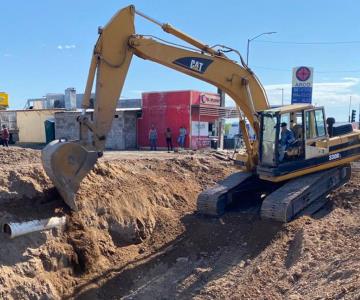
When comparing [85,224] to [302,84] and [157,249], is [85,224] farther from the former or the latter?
[302,84]

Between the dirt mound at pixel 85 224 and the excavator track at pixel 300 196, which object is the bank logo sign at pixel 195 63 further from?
the dirt mound at pixel 85 224

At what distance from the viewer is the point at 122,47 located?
9.27 metres

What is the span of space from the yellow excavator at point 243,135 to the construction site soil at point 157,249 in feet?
1.71

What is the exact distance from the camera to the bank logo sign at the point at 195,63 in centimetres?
1002

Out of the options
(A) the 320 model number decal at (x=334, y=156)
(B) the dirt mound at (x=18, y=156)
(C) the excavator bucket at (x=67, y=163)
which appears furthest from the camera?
(B) the dirt mound at (x=18, y=156)

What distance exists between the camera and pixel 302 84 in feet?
58.7

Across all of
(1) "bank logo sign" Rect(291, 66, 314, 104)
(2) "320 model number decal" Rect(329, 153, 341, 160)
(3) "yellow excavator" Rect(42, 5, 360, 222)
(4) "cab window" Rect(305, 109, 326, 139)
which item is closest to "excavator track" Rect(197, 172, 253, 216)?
(3) "yellow excavator" Rect(42, 5, 360, 222)

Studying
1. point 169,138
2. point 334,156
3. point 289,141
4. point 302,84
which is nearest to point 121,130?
point 169,138

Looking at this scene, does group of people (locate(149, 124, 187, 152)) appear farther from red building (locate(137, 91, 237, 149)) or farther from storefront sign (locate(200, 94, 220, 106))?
storefront sign (locate(200, 94, 220, 106))

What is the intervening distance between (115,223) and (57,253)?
1887mm

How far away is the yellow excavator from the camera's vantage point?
9000mm

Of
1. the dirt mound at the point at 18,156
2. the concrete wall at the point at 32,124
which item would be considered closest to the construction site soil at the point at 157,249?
the dirt mound at the point at 18,156

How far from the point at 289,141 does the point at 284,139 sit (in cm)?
16

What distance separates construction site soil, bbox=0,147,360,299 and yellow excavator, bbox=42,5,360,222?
0.52m
